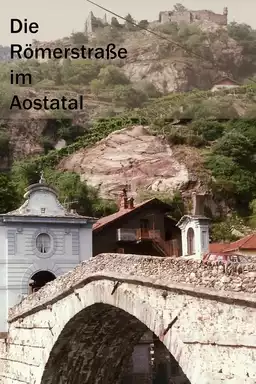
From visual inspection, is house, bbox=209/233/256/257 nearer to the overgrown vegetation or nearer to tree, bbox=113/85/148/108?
the overgrown vegetation

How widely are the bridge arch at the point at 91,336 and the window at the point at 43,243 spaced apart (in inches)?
316

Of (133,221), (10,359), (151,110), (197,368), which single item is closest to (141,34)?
(151,110)

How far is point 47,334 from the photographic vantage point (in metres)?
15.9

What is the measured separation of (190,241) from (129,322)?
37.6 ft

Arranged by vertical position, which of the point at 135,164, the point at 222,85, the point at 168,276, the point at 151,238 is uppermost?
the point at 222,85

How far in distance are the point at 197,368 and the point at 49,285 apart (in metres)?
6.43

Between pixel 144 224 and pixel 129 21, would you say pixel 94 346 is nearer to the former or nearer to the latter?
pixel 129 21

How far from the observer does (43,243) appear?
25.0 metres

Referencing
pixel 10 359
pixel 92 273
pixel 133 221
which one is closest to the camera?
pixel 92 273

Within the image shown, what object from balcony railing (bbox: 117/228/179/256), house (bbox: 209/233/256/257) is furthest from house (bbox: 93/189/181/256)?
house (bbox: 209/233/256/257)

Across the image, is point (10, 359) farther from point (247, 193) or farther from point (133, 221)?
point (247, 193)

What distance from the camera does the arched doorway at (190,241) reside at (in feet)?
87.6

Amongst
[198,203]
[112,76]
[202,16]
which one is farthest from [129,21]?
[202,16]

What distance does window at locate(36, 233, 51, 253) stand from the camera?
81.6ft
